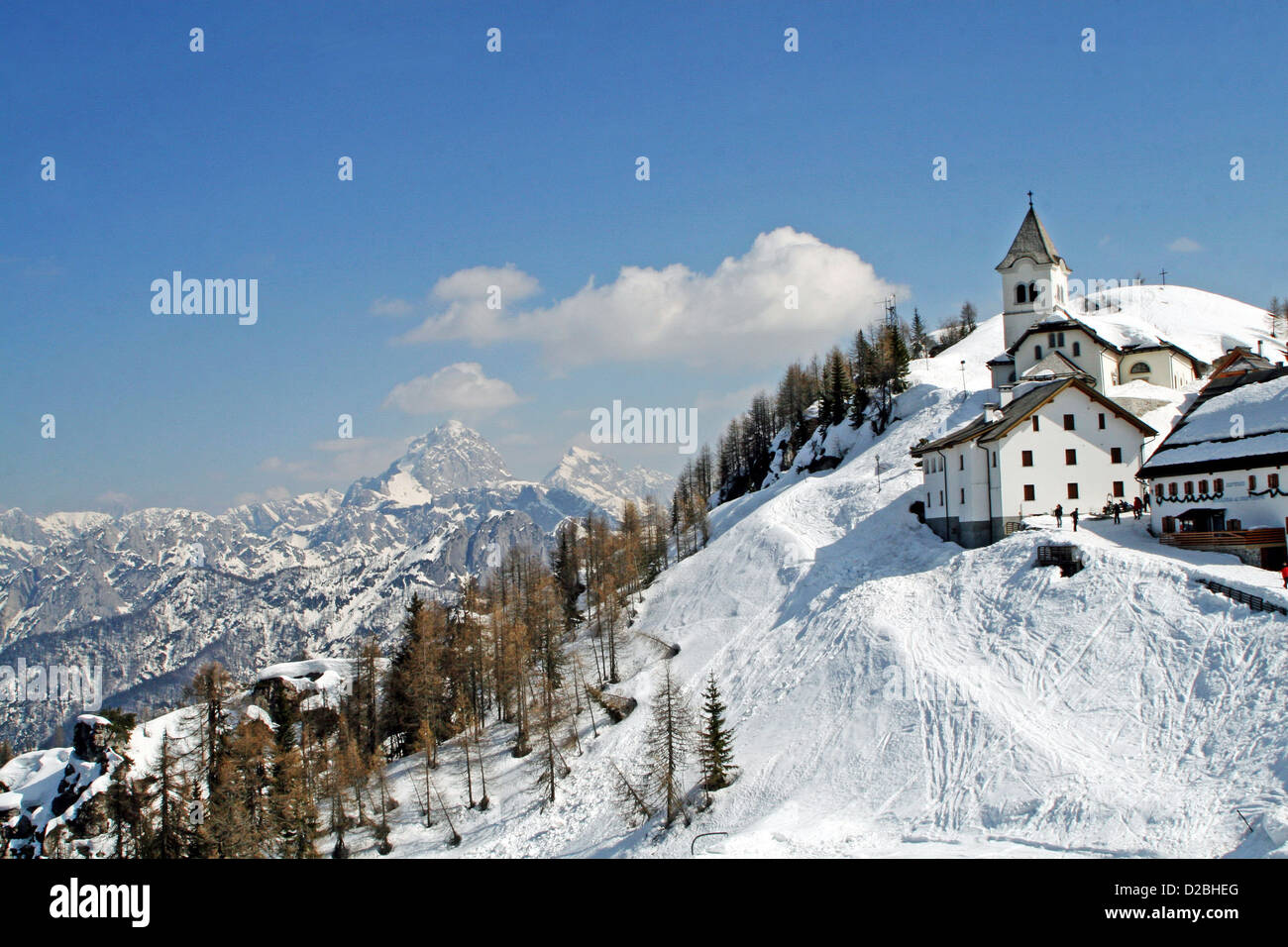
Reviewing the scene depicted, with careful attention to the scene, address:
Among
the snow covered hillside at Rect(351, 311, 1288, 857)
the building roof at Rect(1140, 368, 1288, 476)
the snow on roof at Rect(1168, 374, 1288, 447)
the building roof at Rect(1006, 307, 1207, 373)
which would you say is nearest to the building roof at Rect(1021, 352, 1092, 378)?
the building roof at Rect(1006, 307, 1207, 373)

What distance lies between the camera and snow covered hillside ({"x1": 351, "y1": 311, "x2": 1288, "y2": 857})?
90.7 ft

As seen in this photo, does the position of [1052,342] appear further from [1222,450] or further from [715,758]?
[715,758]

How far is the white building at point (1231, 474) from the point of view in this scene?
1539 inches

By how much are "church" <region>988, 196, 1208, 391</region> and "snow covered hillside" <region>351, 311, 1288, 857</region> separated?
95.4 ft

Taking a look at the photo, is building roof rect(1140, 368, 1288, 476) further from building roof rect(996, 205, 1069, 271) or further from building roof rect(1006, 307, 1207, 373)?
building roof rect(996, 205, 1069, 271)

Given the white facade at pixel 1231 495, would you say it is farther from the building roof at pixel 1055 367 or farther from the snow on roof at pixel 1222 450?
the building roof at pixel 1055 367

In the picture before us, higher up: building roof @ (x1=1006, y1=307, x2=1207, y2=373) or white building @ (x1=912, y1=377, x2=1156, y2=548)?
building roof @ (x1=1006, y1=307, x2=1207, y2=373)

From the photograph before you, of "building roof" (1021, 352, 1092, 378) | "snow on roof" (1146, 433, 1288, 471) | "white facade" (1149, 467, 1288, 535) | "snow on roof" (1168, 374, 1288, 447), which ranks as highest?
"building roof" (1021, 352, 1092, 378)

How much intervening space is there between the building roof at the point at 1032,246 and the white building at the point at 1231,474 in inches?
1680

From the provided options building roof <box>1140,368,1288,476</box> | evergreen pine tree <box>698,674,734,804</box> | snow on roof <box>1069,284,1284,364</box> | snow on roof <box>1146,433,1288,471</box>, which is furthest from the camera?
snow on roof <box>1069,284,1284,364</box>

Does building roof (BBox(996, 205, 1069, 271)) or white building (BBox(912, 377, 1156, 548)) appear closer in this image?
white building (BBox(912, 377, 1156, 548))

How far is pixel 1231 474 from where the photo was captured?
41.5 meters
